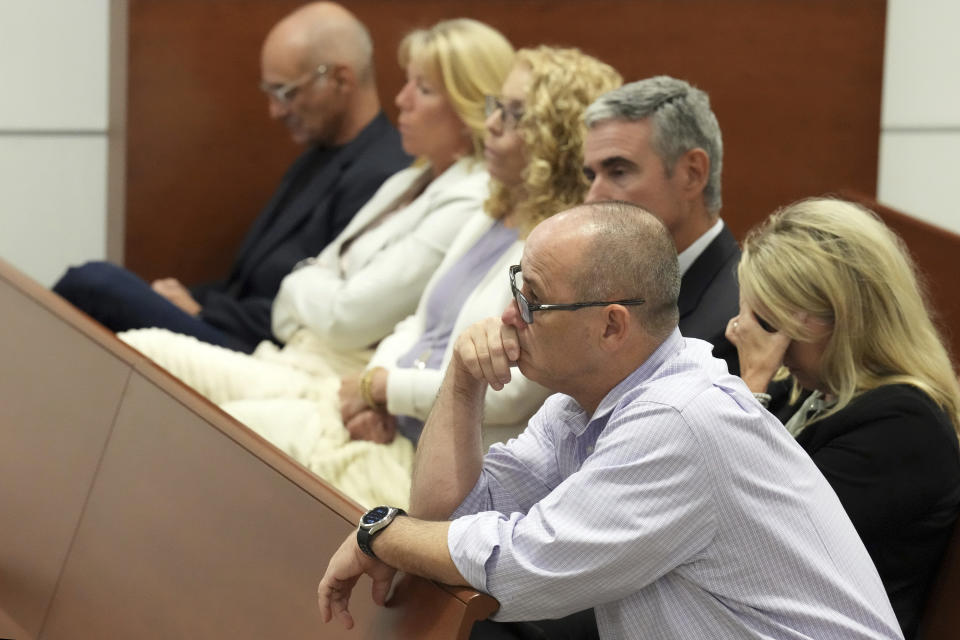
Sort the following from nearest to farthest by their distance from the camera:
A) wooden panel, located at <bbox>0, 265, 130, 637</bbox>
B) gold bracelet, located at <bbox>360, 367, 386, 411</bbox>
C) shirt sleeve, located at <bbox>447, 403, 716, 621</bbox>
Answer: shirt sleeve, located at <bbox>447, 403, 716, 621</bbox>, wooden panel, located at <bbox>0, 265, 130, 637</bbox>, gold bracelet, located at <bbox>360, 367, 386, 411</bbox>

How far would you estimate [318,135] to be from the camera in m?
3.86

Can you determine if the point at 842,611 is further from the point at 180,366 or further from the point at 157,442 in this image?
the point at 180,366

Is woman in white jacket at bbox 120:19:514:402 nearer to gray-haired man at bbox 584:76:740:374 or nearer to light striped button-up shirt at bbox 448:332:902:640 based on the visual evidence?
gray-haired man at bbox 584:76:740:374

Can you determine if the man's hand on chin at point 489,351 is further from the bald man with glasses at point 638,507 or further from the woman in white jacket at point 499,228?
the woman in white jacket at point 499,228

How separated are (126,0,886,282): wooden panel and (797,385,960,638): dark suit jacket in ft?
6.82

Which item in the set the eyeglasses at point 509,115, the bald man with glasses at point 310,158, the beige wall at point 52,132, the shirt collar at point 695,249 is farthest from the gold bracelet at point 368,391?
the beige wall at point 52,132

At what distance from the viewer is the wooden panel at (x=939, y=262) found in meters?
2.71

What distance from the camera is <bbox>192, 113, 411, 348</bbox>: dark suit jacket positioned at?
11.6 feet

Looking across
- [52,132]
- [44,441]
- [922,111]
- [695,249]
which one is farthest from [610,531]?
[52,132]

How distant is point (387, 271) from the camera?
297cm

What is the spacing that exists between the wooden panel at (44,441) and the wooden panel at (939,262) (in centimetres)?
160

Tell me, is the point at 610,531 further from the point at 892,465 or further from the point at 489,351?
the point at 892,465

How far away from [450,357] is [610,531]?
2.67ft

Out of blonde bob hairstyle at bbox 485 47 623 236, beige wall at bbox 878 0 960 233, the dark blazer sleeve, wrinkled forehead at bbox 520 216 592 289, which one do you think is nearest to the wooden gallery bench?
wrinkled forehead at bbox 520 216 592 289
